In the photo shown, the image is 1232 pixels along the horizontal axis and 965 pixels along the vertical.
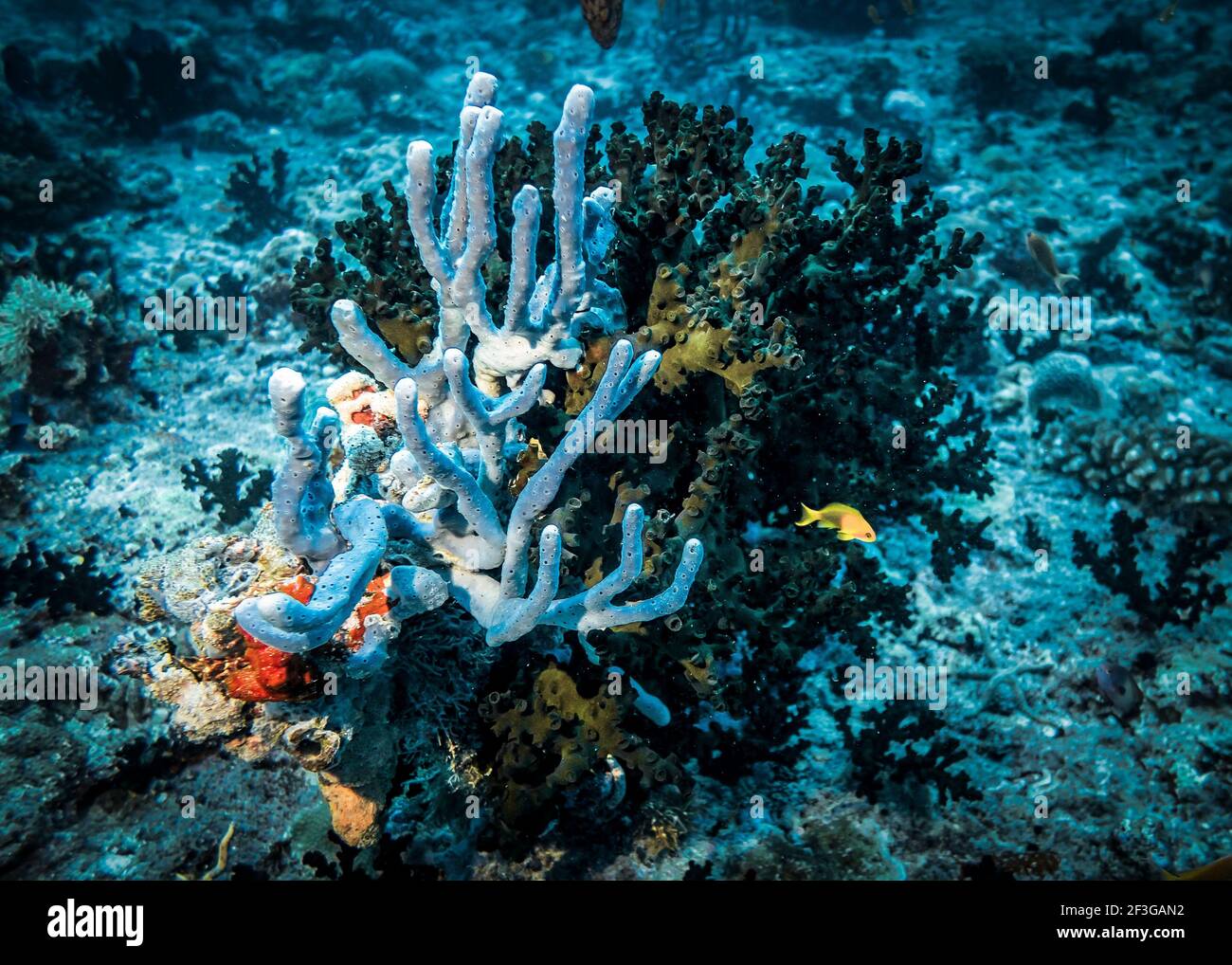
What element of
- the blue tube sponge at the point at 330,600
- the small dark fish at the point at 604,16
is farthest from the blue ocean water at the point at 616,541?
the small dark fish at the point at 604,16

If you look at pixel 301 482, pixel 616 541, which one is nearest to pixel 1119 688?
pixel 616 541

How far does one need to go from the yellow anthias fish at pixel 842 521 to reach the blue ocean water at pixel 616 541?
3 centimetres

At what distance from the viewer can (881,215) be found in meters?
4.13

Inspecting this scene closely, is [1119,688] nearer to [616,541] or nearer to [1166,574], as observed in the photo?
[1166,574]

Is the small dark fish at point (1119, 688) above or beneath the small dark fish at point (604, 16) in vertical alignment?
beneath

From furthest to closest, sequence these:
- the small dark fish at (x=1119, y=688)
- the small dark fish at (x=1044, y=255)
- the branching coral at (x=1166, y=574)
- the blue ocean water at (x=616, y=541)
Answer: the small dark fish at (x=1044, y=255) → the branching coral at (x=1166, y=574) → the small dark fish at (x=1119, y=688) → the blue ocean water at (x=616, y=541)

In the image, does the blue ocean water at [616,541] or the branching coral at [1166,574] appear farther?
the branching coral at [1166,574]

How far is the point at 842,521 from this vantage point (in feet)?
12.4

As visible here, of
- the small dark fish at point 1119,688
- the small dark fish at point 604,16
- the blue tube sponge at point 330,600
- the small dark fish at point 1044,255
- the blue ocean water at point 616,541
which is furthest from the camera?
the small dark fish at point 604,16

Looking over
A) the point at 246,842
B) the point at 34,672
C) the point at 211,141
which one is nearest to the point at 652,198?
the point at 246,842

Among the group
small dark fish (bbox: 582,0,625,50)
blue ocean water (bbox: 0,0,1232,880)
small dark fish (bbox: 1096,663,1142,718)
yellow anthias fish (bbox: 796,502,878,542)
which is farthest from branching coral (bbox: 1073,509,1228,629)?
small dark fish (bbox: 582,0,625,50)

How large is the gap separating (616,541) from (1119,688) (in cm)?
385

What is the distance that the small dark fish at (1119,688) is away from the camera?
4402 millimetres

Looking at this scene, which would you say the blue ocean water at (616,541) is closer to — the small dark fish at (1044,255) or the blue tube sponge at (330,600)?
the blue tube sponge at (330,600)
